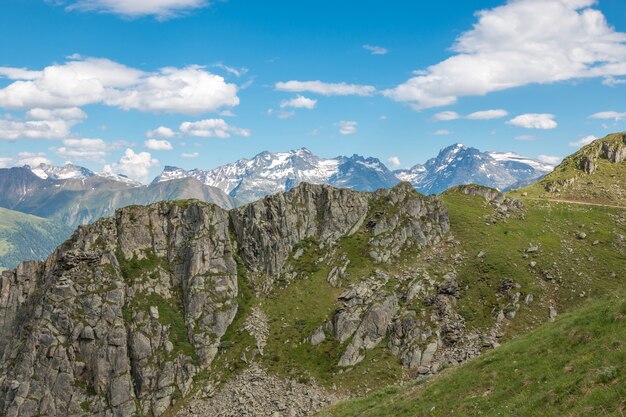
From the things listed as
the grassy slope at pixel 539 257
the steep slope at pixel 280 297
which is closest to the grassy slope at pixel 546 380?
the steep slope at pixel 280 297

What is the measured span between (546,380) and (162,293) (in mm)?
85536

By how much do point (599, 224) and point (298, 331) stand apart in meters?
81.6

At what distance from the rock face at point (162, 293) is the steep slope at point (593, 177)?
6311cm

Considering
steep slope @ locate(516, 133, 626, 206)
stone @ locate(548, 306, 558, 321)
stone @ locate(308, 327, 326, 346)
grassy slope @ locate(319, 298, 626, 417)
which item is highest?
steep slope @ locate(516, 133, 626, 206)

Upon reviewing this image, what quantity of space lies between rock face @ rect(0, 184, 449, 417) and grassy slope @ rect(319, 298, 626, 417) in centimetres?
4408

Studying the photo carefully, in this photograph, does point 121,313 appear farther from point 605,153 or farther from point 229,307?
point 605,153

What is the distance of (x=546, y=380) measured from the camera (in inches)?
1248

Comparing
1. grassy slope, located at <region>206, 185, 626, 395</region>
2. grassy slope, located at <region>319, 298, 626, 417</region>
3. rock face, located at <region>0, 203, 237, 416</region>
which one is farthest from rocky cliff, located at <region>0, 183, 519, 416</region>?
grassy slope, located at <region>319, 298, 626, 417</region>

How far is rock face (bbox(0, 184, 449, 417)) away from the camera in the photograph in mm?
87312

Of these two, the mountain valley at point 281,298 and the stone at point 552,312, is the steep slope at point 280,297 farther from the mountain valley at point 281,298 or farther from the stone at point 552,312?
the stone at point 552,312

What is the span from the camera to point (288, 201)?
118438 millimetres

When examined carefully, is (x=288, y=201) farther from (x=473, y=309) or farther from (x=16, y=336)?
(x=16, y=336)

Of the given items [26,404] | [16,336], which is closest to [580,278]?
[26,404]

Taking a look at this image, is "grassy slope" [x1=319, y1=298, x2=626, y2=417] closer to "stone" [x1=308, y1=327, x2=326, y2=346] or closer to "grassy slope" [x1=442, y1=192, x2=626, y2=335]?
"stone" [x1=308, y1=327, x2=326, y2=346]
